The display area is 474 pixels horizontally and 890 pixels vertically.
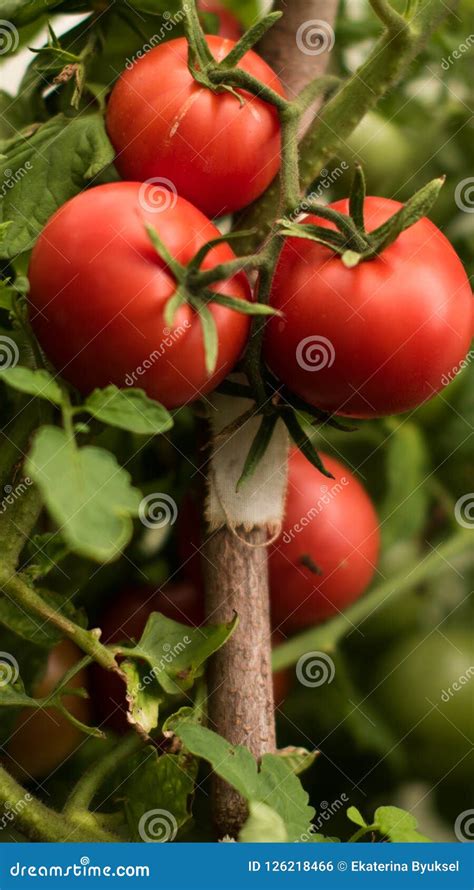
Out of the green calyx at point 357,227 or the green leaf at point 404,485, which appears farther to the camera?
the green leaf at point 404,485

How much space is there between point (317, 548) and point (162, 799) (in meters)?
0.18

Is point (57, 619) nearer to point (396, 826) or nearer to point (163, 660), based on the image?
point (163, 660)

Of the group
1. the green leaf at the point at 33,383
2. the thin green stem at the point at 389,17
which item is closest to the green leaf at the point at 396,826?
the green leaf at the point at 33,383

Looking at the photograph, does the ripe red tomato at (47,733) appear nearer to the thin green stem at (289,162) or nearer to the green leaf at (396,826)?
the green leaf at (396,826)

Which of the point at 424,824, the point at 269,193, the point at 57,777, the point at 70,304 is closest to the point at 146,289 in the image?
the point at 70,304

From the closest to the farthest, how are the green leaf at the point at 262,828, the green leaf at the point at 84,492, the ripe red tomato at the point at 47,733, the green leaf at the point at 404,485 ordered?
the green leaf at the point at 84,492 < the green leaf at the point at 262,828 < the ripe red tomato at the point at 47,733 < the green leaf at the point at 404,485

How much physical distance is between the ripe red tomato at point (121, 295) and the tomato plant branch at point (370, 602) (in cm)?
24

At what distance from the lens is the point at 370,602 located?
639 mm

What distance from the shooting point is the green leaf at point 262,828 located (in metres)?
0.40

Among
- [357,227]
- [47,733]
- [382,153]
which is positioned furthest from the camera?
[382,153]

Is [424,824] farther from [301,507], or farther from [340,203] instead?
[340,203]

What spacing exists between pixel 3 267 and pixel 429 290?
0.69ft

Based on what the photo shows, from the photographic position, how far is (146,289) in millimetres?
387

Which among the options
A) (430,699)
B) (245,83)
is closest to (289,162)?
(245,83)
